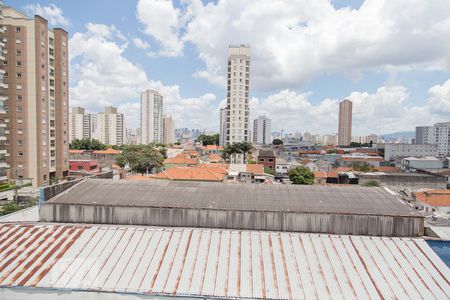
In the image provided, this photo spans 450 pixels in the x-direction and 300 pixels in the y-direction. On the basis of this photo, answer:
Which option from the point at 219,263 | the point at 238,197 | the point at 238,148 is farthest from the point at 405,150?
Answer: the point at 219,263

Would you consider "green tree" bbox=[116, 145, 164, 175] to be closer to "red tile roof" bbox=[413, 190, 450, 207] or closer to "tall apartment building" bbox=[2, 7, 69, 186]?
"tall apartment building" bbox=[2, 7, 69, 186]

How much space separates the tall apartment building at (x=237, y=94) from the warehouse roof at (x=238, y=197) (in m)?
73.3

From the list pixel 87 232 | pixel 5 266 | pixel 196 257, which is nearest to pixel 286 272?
pixel 196 257

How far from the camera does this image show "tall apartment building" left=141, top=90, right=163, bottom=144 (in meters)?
186

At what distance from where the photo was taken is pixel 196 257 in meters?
15.8

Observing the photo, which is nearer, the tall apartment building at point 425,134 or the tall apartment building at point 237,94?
the tall apartment building at point 237,94

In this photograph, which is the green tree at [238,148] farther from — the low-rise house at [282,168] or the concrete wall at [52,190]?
the concrete wall at [52,190]

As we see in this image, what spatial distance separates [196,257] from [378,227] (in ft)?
38.9

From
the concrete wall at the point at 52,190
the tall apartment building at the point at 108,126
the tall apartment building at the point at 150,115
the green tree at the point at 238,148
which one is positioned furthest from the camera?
the tall apartment building at the point at 150,115

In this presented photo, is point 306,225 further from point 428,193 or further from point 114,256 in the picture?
point 428,193

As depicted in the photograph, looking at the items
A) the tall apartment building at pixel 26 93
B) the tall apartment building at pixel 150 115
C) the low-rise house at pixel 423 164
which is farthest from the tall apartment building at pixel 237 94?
the tall apartment building at pixel 150 115

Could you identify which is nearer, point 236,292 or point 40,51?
point 236,292

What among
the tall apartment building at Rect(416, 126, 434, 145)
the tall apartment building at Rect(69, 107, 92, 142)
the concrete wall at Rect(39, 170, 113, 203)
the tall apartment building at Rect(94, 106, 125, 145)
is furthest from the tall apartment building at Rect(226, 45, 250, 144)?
the tall apartment building at Rect(416, 126, 434, 145)

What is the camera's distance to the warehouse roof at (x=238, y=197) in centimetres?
1973
